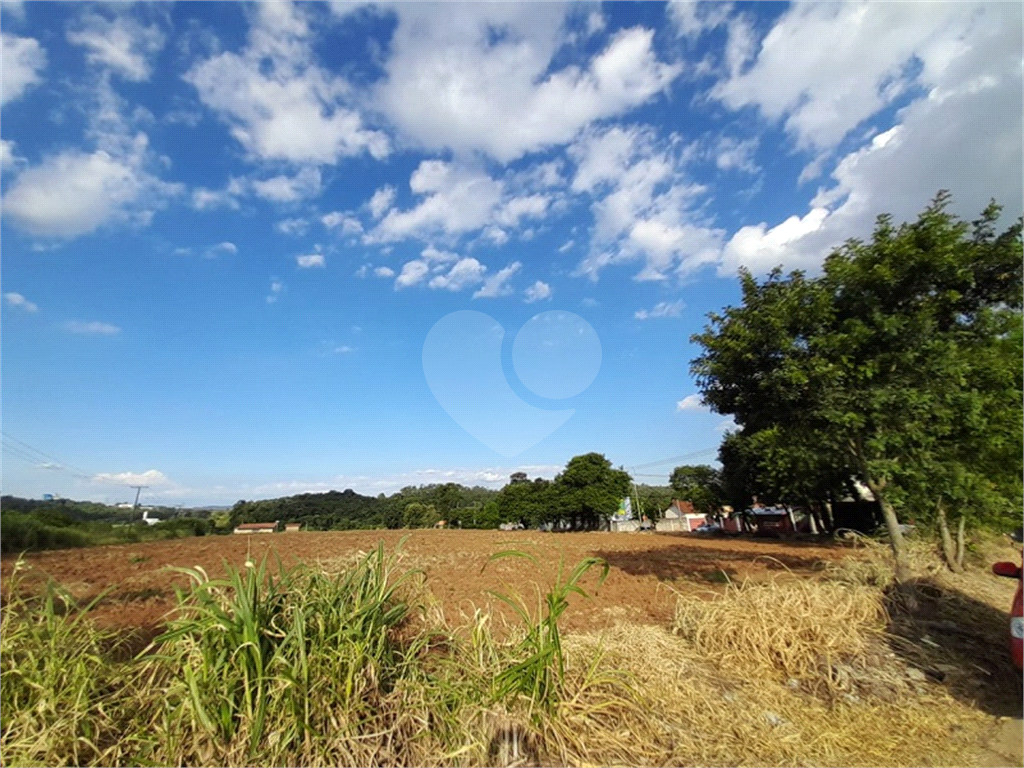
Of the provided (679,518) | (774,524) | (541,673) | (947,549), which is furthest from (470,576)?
(679,518)

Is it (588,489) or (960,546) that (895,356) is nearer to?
(960,546)

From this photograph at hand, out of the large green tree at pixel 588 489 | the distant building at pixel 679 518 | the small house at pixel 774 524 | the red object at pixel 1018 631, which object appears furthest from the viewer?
the distant building at pixel 679 518

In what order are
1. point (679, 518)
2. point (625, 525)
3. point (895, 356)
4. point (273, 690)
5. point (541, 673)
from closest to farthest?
point (273, 690), point (541, 673), point (895, 356), point (625, 525), point (679, 518)

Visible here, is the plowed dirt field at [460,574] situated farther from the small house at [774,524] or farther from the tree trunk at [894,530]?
the small house at [774,524]

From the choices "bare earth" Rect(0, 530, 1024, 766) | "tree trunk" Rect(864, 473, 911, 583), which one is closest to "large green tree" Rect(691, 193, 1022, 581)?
"tree trunk" Rect(864, 473, 911, 583)

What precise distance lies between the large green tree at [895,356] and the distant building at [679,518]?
5553 centimetres

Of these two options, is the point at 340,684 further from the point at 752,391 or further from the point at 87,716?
the point at 752,391

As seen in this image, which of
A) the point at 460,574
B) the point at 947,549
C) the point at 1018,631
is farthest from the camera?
the point at 460,574

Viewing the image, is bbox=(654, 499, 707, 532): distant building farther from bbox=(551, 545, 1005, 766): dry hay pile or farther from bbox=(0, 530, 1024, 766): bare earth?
bbox=(551, 545, 1005, 766): dry hay pile

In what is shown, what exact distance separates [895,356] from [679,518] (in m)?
65.9

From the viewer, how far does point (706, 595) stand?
272 inches

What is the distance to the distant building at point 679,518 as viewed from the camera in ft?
204

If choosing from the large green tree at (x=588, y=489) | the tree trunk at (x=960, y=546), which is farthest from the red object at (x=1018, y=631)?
the large green tree at (x=588, y=489)

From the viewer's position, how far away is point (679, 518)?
218 feet
